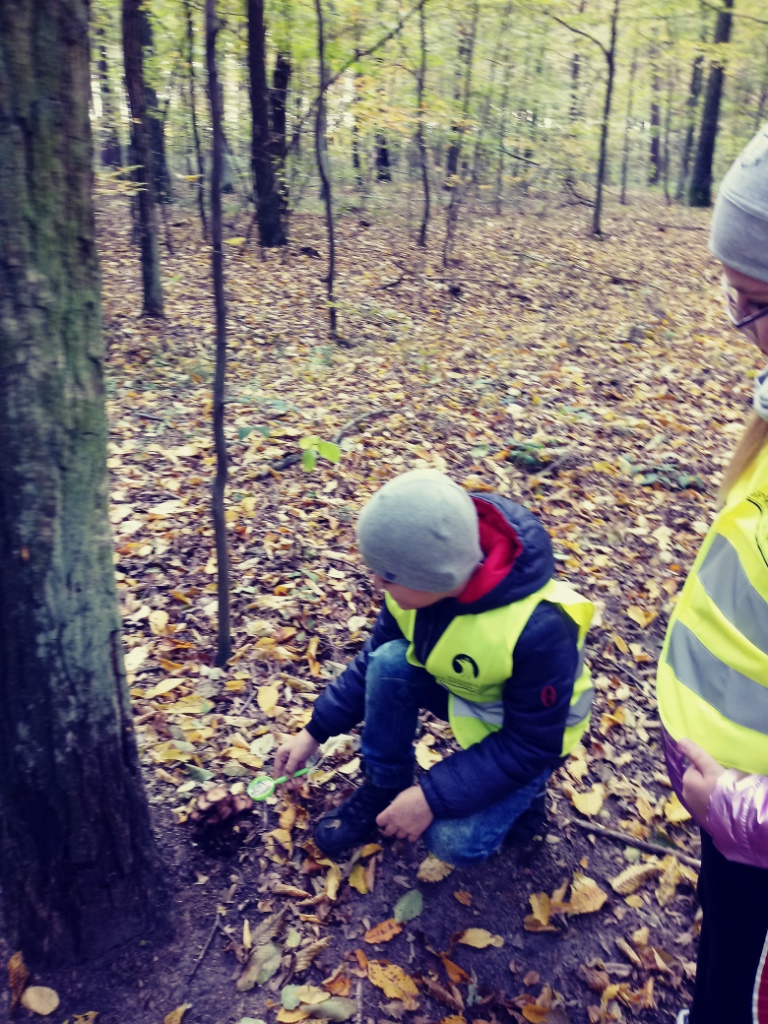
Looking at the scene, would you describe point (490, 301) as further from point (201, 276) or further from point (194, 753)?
point (194, 753)

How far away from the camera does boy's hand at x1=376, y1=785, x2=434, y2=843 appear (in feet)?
6.40

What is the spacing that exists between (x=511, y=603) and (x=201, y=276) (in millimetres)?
8814

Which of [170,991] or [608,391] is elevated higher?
[608,391]

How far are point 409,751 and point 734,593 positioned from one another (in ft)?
4.43

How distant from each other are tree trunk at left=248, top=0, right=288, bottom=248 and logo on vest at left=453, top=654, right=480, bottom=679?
7.37 metres

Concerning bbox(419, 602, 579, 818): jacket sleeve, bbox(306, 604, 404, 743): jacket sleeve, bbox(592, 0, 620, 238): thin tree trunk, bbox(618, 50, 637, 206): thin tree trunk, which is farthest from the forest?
bbox(618, 50, 637, 206): thin tree trunk

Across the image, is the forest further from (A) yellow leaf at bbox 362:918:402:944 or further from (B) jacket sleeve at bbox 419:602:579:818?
(B) jacket sleeve at bbox 419:602:579:818

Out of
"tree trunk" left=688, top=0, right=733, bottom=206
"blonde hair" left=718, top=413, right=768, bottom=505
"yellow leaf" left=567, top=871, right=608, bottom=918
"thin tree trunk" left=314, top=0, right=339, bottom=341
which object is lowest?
"yellow leaf" left=567, top=871, right=608, bottom=918

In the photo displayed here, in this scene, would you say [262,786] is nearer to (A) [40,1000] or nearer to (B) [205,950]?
(B) [205,950]

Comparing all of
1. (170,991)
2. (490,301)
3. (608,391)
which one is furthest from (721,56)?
(170,991)

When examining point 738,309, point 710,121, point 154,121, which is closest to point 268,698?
point 738,309

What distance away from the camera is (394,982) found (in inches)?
80.8

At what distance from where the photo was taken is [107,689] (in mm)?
1747

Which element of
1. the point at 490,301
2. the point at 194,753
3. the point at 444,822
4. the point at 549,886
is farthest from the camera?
the point at 490,301
